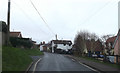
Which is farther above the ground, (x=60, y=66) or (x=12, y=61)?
(x=12, y=61)

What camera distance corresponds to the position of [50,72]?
12.6m

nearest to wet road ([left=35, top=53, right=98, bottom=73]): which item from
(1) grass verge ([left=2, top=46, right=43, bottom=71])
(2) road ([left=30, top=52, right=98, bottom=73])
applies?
(2) road ([left=30, top=52, right=98, bottom=73])

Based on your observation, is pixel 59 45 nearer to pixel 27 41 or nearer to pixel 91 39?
pixel 91 39

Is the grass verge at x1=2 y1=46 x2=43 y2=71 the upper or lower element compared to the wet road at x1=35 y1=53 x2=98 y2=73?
upper

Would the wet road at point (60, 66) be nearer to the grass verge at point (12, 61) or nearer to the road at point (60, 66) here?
the road at point (60, 66)

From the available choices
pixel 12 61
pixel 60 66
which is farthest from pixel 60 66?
pixel 12 61

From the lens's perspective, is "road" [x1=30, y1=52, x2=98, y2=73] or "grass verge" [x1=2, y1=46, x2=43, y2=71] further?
"road" [x1=30, y1=52, x2=98, y2=73]

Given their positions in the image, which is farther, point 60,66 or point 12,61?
point 60,66

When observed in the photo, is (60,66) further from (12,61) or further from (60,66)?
(12,61)

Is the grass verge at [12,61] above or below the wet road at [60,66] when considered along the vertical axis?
above

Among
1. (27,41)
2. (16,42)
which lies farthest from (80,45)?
(16,42)

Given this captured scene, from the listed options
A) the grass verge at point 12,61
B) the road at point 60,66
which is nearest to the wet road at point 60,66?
the road at point 60,66

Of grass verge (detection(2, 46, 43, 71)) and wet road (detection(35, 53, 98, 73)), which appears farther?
wet road (detection(35, 53, 98, 73))

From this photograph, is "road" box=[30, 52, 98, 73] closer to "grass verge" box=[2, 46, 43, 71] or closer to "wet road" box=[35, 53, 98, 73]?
"wet road" box=[35, 53, 98, 73]
